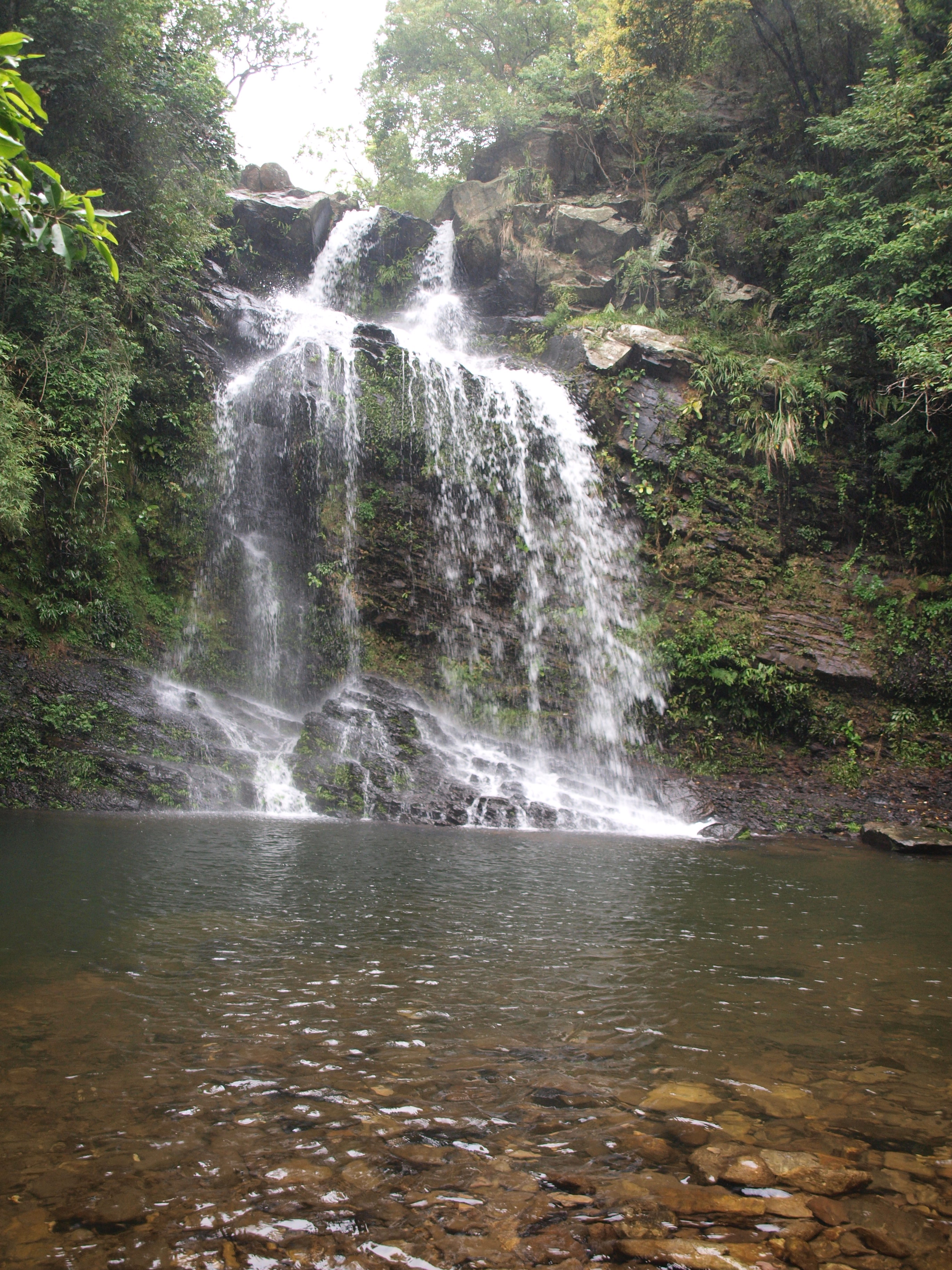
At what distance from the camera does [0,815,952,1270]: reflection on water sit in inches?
69.0

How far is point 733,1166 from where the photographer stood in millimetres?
1987

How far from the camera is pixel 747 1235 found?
1710 millimetres

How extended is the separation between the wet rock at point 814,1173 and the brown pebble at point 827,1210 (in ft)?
0.08

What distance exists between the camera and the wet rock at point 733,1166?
1.93 m

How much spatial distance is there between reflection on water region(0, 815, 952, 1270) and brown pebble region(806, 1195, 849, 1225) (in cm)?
10

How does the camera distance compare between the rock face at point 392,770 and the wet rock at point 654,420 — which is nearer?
the rock face at point 392,770

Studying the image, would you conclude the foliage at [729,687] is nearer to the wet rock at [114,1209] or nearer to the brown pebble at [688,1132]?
the brown pebble at [688,1132]

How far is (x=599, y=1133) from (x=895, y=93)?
715 inches

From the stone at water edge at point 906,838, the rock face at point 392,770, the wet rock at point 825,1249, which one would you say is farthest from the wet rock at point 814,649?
the wet rock at point 825,1249

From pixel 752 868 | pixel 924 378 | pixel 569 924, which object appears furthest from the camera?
pixel 924 378

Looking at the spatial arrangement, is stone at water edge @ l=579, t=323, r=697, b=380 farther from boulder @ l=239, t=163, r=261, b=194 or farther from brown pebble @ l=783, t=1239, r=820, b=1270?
brown pebble @ l=783, t=1239, r=820, b=1270

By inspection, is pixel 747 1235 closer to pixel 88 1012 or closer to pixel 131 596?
pixel 88 1012

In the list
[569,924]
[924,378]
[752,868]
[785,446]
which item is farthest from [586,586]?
[569,924]

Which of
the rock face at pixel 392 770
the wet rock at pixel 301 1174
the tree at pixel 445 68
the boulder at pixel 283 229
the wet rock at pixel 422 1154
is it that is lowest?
the wet rock at pixel 422 1154
